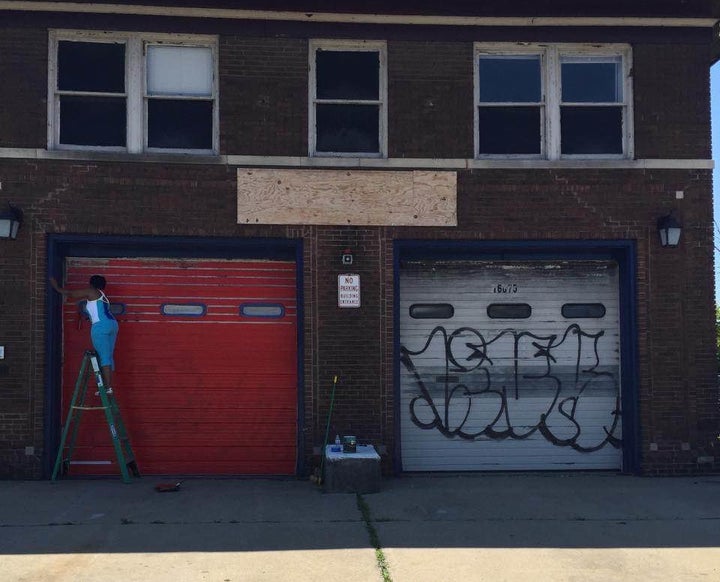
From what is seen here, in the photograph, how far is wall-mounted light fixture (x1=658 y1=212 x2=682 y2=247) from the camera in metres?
9.50

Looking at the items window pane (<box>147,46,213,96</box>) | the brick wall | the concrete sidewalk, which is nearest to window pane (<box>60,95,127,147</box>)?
the brick wall

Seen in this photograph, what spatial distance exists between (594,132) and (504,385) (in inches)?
138

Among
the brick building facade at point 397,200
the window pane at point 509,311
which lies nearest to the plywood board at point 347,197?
the brick building facade at point 397,200

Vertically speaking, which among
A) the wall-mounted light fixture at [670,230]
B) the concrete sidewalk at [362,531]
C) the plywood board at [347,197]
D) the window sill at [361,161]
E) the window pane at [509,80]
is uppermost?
the window pane at [509,80]

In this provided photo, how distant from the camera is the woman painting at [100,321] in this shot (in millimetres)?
9141

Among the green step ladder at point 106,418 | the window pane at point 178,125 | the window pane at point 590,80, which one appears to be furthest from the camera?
the window pane at point 590,80

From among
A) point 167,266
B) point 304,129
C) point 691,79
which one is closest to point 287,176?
point 304,129

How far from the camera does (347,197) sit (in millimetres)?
9477

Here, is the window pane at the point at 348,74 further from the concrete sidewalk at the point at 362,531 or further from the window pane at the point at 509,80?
the concrete sidewalk at the point at 362,531

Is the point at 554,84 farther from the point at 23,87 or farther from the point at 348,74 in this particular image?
the point at 23,87

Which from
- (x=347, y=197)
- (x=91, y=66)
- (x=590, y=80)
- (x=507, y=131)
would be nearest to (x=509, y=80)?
(x=507, y=131)

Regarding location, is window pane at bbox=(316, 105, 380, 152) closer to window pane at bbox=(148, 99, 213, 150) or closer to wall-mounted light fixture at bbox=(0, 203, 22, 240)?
window pane at bbox=(148, 99, 213, 150)

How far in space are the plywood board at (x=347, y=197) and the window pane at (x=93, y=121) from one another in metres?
1.67

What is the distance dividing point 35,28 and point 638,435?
9037 millimetres
